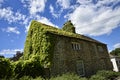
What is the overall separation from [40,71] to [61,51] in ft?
14.4

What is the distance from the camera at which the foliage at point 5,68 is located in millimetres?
15586

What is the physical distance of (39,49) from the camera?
71.8 feet

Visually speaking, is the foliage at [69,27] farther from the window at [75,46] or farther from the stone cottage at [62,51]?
the window at [75,46]

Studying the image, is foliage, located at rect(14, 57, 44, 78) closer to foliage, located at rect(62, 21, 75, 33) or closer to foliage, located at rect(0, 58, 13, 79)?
foliage, located at rect(0, 58, 13, 79)

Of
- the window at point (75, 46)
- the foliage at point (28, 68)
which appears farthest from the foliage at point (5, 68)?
the window at point (75, 46)

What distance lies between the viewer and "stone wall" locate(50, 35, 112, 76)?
2097 centimetres

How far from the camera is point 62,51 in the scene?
21984 mm

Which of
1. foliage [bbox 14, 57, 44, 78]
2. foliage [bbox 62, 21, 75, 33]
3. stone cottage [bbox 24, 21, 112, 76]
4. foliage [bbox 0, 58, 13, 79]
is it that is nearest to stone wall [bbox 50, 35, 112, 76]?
stone cottage [bbox 24, 21, 112, 76]

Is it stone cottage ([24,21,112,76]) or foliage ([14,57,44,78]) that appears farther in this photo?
stone cottage ([24,21,112,76])

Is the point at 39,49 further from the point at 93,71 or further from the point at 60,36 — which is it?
the point at 93,71

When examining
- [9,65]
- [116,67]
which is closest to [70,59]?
[9,65]

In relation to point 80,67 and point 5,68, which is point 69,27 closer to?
point 80,67

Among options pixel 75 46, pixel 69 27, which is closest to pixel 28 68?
pixel 75 46

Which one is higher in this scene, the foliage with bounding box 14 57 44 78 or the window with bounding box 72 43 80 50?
the window with bounding box 72 43 80 50
